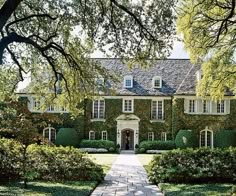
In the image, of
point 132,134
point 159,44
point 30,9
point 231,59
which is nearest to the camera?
point 159,44

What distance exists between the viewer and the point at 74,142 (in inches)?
1576

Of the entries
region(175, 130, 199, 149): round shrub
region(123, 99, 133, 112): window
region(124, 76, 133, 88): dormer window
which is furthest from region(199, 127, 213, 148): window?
region(124, 76, 133, 88): dormer window

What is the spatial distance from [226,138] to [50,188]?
2803 cm

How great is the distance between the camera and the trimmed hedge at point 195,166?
50.2 ft

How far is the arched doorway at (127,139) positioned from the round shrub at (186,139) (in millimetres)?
5264

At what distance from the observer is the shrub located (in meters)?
39.2

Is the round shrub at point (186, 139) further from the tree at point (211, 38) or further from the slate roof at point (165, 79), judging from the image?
the tree at point (211, 38)

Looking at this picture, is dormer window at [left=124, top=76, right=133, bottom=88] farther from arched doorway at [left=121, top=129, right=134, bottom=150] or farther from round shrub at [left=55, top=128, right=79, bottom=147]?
round shrub at [left=55, top=128, right=79, bottom=147]

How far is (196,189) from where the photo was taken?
13.5m

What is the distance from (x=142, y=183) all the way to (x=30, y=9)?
25.4 ft

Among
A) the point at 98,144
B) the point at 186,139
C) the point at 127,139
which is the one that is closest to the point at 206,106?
the point at 186,139

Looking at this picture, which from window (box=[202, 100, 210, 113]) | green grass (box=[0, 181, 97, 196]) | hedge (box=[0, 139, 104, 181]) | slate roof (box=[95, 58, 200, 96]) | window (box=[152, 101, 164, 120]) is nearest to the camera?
green grass (box=[0, 181, 97, 196])

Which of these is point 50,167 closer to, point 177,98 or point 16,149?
point 16,149

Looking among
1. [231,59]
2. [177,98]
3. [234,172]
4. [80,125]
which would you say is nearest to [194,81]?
[177,98]
